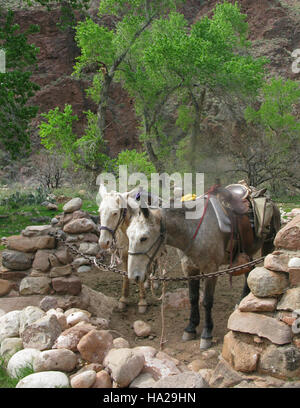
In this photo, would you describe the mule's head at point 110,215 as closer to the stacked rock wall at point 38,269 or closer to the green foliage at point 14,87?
the stacked rock wall at point 38,269

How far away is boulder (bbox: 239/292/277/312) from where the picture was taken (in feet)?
9.87

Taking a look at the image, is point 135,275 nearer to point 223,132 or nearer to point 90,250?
point 90,250

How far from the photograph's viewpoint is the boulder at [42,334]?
360 cm

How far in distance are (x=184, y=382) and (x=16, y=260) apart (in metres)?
3.62

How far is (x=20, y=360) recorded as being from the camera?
343cm

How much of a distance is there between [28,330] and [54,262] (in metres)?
1.73

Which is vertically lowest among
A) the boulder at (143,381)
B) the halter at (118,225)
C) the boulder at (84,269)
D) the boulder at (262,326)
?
the boulder at (84,269)

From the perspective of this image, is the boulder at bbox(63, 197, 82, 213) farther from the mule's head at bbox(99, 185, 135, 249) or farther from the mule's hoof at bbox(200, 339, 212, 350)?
the mule's hoof at bbox(200, 339, 212, 350)

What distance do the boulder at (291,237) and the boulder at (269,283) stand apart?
10.5 inches

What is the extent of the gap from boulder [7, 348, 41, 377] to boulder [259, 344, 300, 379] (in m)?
2.13

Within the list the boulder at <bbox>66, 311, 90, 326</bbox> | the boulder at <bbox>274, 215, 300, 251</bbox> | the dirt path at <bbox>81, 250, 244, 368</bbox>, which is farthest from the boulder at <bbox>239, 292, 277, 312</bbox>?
the boulder at <bbox>66, 311, 90, 326</bbox>

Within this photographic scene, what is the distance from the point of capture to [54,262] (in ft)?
17.6

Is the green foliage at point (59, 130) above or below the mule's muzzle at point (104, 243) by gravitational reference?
above

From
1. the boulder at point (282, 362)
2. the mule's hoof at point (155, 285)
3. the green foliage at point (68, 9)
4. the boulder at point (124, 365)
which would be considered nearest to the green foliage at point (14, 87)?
the green foliage at point (68, 9)
